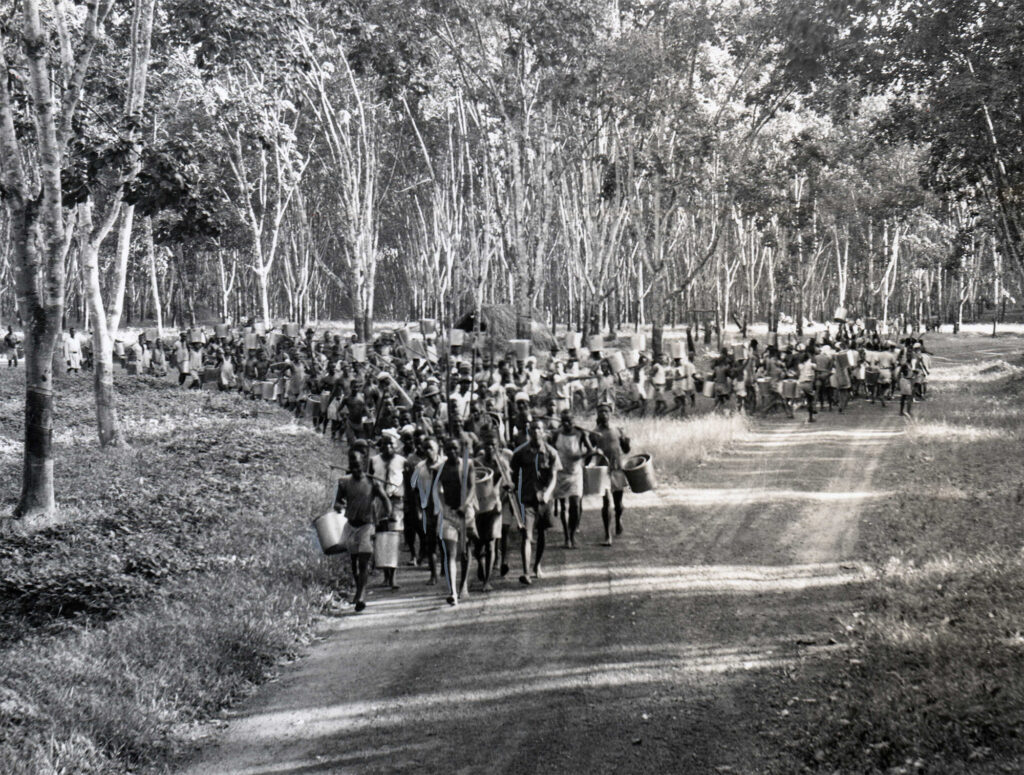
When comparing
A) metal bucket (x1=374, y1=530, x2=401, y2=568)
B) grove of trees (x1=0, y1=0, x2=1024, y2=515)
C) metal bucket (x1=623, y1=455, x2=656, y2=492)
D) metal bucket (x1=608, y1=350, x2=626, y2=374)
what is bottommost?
metal bucket (x1=374, y1=530, x2=401, y2=568)

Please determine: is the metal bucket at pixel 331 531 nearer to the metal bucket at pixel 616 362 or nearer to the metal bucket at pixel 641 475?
the metal bucket at pixel 641 475

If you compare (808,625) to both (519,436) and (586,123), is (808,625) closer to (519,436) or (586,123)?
(519,436)

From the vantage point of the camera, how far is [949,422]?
18.4 meters

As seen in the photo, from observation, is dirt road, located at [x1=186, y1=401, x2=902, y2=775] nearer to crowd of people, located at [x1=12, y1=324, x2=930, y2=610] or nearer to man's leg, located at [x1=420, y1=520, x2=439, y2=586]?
man's leg, located at [x1=420, y1=520, x2=439, y2=586]

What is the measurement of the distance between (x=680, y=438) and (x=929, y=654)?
9.68 meters

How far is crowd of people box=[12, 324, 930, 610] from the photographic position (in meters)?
9.06

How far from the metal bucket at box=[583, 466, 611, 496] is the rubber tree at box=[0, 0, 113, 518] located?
7077 millimetres

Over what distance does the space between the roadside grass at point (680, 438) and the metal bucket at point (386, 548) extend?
572 cm

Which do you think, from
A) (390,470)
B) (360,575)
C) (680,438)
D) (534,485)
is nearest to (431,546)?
(360,575)

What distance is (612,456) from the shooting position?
10914 mm

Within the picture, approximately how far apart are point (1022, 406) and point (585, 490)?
1363cm

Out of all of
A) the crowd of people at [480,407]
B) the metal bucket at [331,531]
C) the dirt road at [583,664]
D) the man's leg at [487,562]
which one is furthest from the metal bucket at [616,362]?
the metal bucket at [331,531]

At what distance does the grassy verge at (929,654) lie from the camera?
17.8 feet

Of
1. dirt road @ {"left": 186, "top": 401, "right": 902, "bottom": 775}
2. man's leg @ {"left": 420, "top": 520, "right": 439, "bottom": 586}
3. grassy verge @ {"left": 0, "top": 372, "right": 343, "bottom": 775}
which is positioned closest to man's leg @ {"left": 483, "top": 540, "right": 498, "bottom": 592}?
dirt road @ {"left": 186, "top": 401, "right": 902, "bottom": 775}
